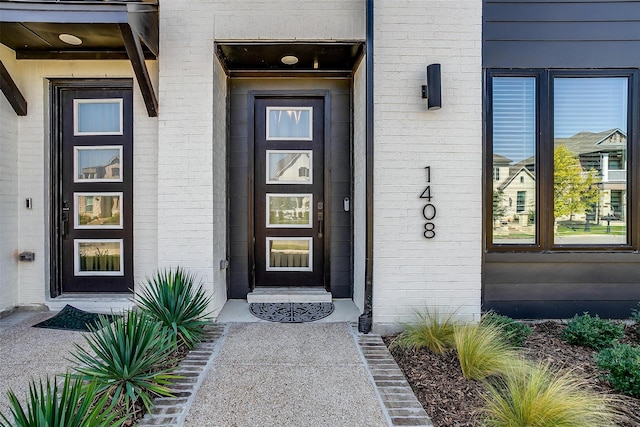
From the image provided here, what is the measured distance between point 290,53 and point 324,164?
49.4 inches

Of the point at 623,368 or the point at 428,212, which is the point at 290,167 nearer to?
the point at 428,212

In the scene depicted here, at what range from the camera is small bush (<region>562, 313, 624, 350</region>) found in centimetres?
293

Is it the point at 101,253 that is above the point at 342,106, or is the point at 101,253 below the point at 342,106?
below

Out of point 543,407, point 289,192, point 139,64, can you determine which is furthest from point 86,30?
point 543,407

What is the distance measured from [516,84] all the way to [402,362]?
3027 mm

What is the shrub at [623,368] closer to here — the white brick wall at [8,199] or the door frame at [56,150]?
the door frame at [56,150]

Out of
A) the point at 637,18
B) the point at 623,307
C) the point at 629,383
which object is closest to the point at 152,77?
the point at 629,383

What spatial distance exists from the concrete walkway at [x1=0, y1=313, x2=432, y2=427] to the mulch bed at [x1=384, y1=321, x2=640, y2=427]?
109 millimetres

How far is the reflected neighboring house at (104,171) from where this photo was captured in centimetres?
388

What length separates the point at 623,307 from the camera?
141 inches

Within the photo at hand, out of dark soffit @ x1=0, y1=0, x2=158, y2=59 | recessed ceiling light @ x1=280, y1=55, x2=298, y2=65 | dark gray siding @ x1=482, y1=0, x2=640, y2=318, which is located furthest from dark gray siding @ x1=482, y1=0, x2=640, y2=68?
dark soffit @ x1=0, y1=0, x2=158, y2=59

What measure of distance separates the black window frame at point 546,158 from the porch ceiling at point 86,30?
3372 millimetres

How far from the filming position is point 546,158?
3.54 m

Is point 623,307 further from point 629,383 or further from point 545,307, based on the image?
point 629,383
